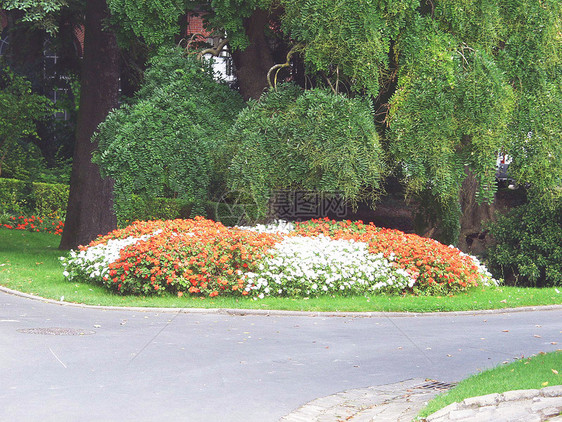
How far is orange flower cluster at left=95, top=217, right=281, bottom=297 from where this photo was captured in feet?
43.9

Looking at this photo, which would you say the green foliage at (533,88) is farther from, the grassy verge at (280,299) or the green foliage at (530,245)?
the grassy verge at (280,299)

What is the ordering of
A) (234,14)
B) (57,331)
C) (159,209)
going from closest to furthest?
(57,331)
(234,14)
(159,209)

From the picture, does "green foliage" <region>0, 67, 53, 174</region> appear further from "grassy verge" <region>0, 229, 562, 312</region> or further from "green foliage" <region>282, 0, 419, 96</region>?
"green foliage" <region>282, 0, 419, 96</region>

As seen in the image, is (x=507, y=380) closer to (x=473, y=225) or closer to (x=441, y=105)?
(x=441, y=105)

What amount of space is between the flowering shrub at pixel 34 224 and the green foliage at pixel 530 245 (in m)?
13.6

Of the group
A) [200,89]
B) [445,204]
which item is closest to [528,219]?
[445,204]

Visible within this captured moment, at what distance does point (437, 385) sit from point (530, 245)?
40.4ft

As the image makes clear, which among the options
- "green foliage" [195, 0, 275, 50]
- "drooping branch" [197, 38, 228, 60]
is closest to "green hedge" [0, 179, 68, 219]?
"drooping branch" [197, 38, 228, 60]

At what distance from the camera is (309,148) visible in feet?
48.1

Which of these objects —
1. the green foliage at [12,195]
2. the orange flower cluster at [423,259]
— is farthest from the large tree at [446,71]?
the green foliage at [12,195]

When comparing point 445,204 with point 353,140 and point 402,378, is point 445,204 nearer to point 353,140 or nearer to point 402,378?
point 353,140

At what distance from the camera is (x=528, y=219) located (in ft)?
62.4

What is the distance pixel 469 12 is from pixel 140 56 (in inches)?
328

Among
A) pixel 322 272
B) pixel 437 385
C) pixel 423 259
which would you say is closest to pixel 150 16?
pixel 322 272
